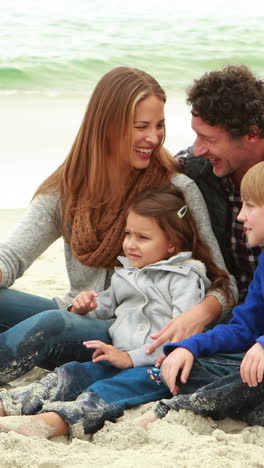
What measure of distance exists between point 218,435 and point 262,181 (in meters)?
0.88

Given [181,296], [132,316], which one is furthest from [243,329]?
[132,316]

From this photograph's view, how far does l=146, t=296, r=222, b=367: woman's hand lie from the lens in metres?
2.92

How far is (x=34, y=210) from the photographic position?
11.3ft

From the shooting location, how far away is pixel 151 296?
10.1ft

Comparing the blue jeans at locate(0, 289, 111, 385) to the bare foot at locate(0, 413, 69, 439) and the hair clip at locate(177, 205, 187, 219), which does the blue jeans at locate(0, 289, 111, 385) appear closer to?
the bare foot at locate(0, 413, 69, 439)

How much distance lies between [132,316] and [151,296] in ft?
0.36

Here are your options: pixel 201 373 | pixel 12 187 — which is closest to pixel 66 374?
pixel 201 373

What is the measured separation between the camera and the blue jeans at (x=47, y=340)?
297cm

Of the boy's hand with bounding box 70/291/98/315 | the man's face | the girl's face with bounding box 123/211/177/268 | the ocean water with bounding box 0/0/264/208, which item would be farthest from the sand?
the ocean water with bounding box 0/0/264/208

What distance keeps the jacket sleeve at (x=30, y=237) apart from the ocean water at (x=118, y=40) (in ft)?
26.0

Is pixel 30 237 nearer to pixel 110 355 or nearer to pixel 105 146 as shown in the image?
pixel 105 146

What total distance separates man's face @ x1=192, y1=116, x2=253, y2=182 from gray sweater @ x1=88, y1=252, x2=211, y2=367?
0.46 metres

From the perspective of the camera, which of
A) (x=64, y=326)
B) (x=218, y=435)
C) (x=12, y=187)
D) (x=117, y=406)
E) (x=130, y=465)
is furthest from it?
(x=12, y=187)

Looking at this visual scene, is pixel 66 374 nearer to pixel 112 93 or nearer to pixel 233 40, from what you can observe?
pixel 112 93
